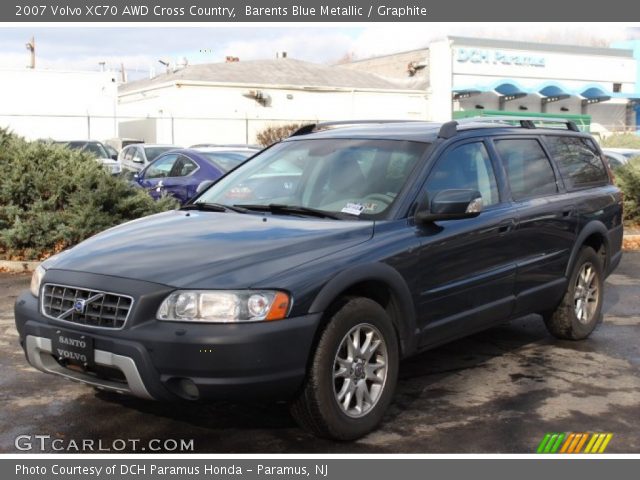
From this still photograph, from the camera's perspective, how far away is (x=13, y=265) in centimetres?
1032

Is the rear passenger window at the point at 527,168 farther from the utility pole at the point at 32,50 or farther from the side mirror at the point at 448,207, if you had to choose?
the utility pole at the point at 32,50

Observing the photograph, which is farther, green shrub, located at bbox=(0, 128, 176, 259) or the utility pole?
the utility pole

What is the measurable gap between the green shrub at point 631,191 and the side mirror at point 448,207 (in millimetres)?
9778

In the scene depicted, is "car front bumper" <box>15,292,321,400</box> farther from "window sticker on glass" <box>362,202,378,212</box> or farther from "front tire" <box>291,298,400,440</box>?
"window sticker on glass" <box>362,202,378,212</box>

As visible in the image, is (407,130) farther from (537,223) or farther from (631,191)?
(631,191)

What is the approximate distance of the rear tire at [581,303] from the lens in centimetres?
672

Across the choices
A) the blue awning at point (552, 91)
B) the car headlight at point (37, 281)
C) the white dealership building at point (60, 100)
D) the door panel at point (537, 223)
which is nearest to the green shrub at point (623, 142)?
the blue awning at point (552, 91)

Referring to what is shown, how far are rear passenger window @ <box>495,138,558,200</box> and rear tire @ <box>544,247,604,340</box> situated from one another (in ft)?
2.51

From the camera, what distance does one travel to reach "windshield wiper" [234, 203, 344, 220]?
5.11m

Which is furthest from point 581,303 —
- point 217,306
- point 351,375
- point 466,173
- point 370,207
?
point 217,306

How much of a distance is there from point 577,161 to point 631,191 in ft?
25.2

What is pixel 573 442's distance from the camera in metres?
4.60

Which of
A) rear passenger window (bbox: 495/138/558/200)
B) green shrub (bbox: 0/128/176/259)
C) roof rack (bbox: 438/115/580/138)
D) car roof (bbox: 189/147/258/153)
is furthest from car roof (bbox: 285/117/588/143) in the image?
car roof (bbox: 189/147/258/153)

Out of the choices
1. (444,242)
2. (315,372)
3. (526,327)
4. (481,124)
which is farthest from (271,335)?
(526,327)
